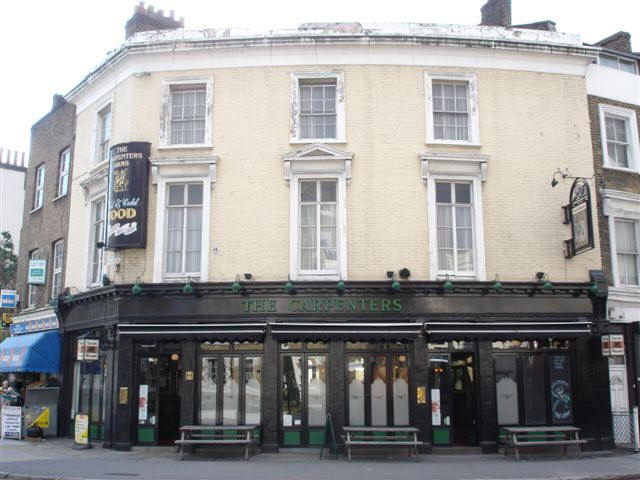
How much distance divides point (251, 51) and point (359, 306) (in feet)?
24.1

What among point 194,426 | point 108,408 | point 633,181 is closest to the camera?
point 194,426

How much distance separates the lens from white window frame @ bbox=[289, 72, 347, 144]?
55.3 feet

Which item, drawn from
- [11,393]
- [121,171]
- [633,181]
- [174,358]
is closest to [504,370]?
[633,181]

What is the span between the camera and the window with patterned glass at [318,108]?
1717 centimetres

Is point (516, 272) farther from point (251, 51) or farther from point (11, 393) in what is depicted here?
point (11, 393)

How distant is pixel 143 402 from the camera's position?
16.3 metres

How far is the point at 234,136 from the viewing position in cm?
1702

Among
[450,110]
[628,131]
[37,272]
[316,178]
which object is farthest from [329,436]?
[628,131]

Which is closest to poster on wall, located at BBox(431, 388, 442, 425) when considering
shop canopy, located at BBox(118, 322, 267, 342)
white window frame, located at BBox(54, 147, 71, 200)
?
shop canopy, located at BBox(118, 322, 267, 342)

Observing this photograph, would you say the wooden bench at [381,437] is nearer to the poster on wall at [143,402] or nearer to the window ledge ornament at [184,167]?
the poster on wall at [143,402]

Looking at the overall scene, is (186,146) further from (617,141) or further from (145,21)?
(617,141)

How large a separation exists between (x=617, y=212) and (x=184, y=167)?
11.8 m

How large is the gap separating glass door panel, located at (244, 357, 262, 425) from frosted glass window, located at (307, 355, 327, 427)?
48.6 inches

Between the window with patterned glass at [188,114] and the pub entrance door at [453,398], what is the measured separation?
336 inches
